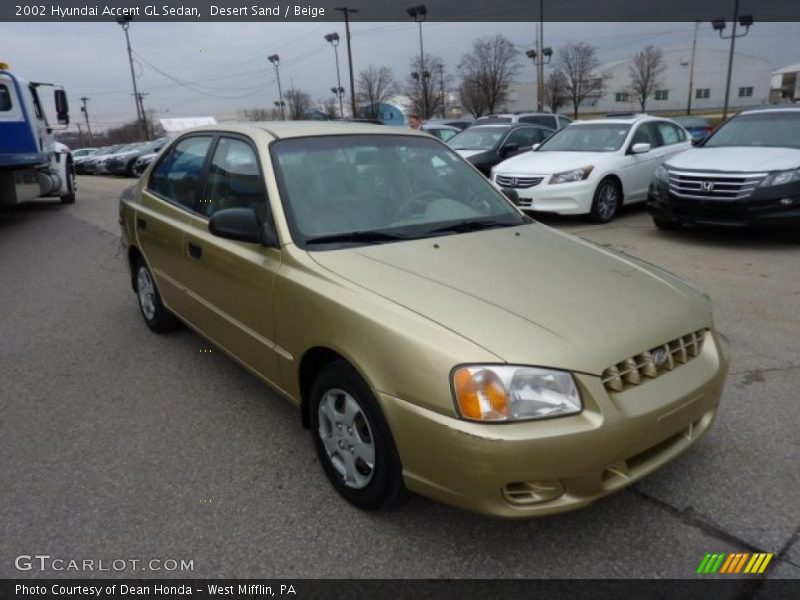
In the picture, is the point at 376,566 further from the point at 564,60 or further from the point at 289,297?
the point at 564,60

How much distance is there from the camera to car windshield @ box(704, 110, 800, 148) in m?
7.52

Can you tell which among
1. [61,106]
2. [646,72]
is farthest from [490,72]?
[61,106]

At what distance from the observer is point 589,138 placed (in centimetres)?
977

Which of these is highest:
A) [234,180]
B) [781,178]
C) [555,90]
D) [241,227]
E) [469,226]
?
[555,90]

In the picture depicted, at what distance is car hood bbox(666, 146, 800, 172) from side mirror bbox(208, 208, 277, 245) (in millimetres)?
6103

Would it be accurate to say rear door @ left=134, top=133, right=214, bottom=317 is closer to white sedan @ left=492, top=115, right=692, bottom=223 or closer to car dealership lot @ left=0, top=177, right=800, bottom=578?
car dealership lot @ left=0, top=177, right=800, bottom=578

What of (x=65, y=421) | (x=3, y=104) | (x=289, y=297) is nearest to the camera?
(x=289, y=297)

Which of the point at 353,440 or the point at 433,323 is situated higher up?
the point at 433,323

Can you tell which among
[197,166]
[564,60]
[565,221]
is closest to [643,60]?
[564,60]

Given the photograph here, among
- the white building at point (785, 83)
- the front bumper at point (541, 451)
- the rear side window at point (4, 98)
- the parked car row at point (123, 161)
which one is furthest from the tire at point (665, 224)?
the white building at point (785, 83)

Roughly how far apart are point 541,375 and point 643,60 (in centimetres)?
7963

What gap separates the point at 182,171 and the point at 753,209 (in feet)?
19.8

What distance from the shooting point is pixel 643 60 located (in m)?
70.9

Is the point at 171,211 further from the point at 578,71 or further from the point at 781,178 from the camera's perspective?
the point at 578,71
